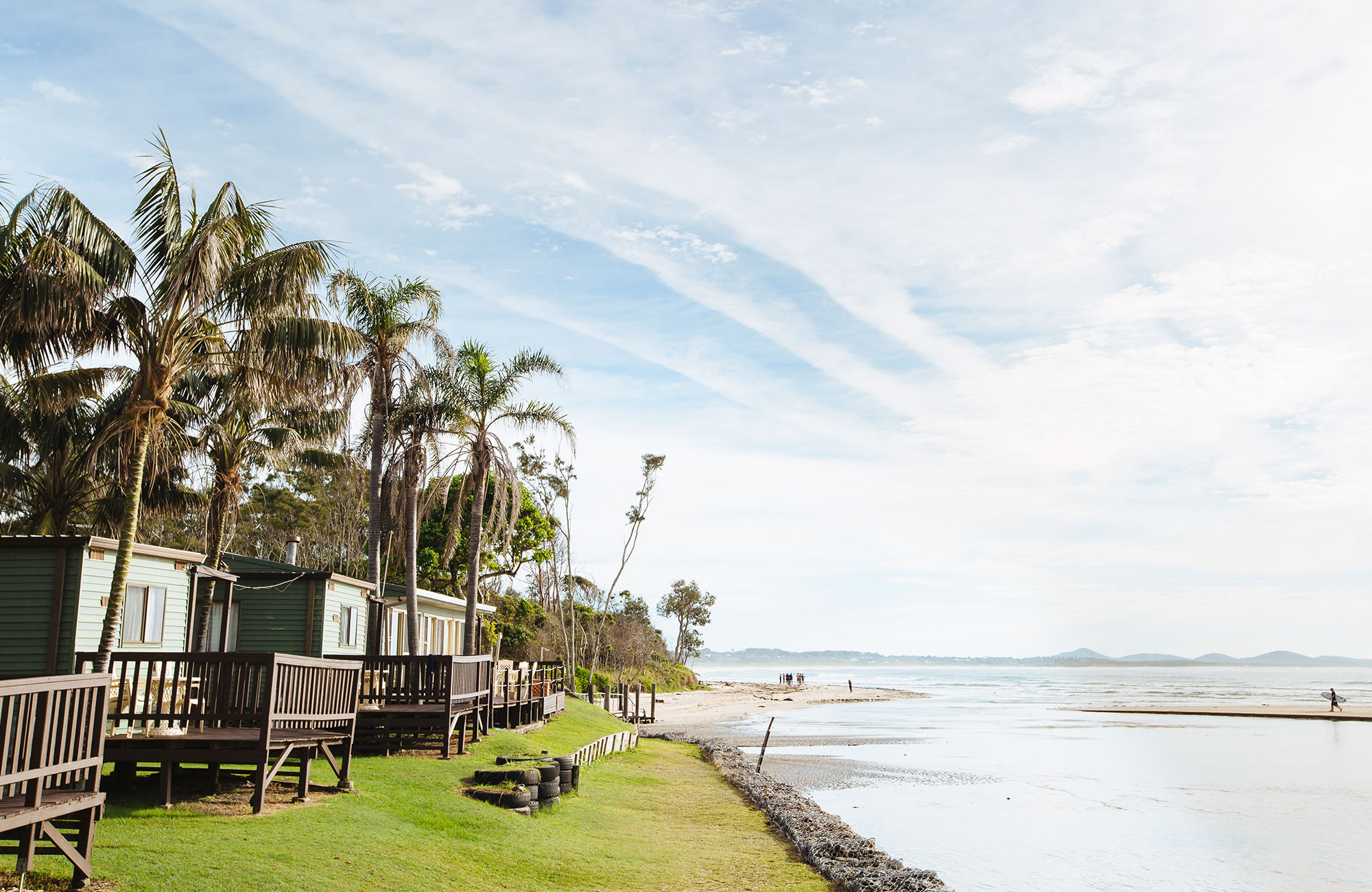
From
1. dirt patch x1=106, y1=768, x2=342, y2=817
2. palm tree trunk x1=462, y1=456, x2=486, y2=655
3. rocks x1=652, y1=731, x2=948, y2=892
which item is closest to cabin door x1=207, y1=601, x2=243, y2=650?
palm tree trunk x1=462, y1=456, x2=486, y2=655

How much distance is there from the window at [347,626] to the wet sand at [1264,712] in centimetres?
5960

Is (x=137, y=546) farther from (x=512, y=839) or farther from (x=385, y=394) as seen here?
(x=512, y=839)

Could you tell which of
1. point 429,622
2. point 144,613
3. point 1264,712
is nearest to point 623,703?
point 429,622

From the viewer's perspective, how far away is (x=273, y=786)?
11.4 metres

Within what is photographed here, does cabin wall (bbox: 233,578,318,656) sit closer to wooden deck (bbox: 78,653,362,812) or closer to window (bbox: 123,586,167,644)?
window (bbox: 123,586,167,644)

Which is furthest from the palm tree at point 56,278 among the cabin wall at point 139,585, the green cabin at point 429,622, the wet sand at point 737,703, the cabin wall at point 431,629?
the wet sand at point 737,703

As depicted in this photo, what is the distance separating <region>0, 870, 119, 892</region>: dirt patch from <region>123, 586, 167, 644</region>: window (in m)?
11.2

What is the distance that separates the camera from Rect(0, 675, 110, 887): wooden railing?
6316 mm

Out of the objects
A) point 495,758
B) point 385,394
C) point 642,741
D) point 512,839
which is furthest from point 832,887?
point 642,741

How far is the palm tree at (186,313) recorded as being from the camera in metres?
13.8

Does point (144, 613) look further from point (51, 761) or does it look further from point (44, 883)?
point (51, 761)

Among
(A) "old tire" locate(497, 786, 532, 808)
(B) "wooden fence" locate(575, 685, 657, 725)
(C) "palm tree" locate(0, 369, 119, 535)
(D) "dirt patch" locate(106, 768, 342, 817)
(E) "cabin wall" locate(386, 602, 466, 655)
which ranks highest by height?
(C) "palm tree" locate(0, 369, 119, 535)

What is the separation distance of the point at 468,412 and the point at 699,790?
440 inches

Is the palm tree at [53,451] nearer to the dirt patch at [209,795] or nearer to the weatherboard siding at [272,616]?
the weatherboard siding at [272,616]
